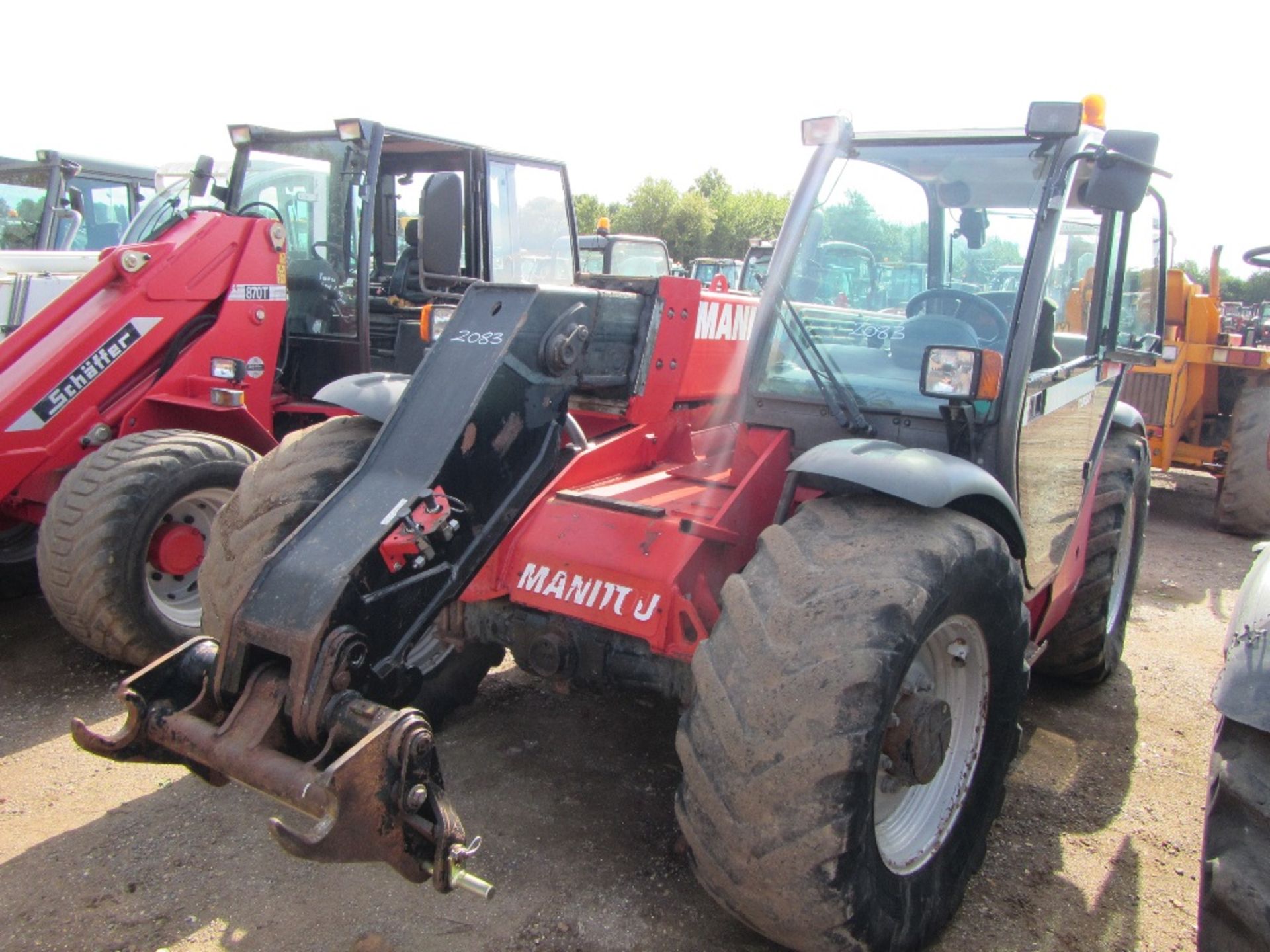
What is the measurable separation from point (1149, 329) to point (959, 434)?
1807 millimetres

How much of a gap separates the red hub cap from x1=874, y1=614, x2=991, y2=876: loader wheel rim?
3388 mm

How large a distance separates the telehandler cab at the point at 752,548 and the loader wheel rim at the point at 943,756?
1cm

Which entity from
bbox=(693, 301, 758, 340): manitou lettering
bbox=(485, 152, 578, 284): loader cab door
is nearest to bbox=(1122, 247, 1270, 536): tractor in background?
bbox=(485, 152, 578, 284): loader cab door

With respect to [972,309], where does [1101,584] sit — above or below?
below

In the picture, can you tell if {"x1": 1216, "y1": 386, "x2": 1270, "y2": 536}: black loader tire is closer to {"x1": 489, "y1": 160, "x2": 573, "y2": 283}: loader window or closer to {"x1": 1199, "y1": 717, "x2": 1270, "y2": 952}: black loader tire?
{"x1": 489, "y1": 160, "x2": 573, "y2": 283}: loader window

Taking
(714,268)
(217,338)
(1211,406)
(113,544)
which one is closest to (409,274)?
(217,338)

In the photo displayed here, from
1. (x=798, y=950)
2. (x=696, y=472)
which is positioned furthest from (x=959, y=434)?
(x=798, y=950)

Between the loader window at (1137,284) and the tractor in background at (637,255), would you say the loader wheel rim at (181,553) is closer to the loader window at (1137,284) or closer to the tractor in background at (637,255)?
the loader window at (1137,284)

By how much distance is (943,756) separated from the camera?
270 cm

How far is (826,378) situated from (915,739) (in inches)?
49.4

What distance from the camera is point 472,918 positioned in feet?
9.07

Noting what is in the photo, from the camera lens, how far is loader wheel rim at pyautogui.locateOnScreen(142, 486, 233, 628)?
15.1ft

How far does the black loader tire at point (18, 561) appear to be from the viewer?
5.21 m

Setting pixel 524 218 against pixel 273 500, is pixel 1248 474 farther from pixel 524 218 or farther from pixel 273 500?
pixel 273 500
